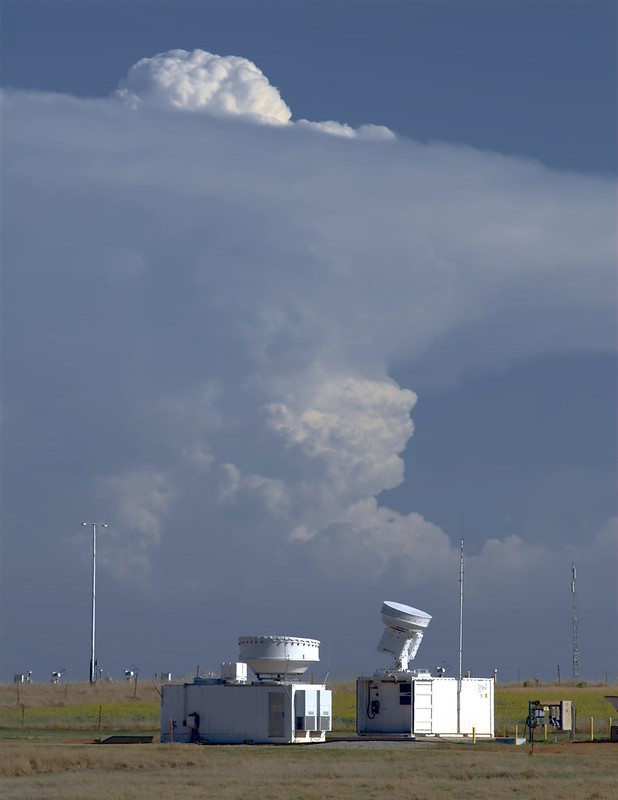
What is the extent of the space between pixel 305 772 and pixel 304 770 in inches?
26.2

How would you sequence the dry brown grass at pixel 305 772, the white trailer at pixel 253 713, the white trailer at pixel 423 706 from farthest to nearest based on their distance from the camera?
the white trailer at pixel 423 706 < the white trailer at pixel 253 713 < the dry brown grass at pixel 305 772

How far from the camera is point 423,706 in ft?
196

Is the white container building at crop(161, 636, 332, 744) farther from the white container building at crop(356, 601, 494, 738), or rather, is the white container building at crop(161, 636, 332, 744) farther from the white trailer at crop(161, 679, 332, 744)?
the white container building at crop(356, 601, 494, 738)

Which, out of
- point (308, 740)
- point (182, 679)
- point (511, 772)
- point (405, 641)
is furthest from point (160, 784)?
point (182, 679)

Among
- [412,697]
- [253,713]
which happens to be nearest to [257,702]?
[253,713]

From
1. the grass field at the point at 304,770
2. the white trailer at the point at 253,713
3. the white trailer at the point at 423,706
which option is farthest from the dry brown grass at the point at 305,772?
the white trailer at the point at 423,706

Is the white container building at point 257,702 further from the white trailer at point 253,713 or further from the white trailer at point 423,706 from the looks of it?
the white trailer at point 423,706

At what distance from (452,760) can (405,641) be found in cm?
1477

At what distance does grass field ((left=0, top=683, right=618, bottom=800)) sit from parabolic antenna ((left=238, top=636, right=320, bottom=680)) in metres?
5.22

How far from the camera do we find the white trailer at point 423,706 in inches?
2350

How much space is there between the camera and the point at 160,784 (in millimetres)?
39188

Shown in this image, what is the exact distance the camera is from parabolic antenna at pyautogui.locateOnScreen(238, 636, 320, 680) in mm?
59062

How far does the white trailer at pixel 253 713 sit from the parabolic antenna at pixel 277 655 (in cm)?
75

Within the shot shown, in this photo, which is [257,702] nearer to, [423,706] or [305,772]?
[423,706]
